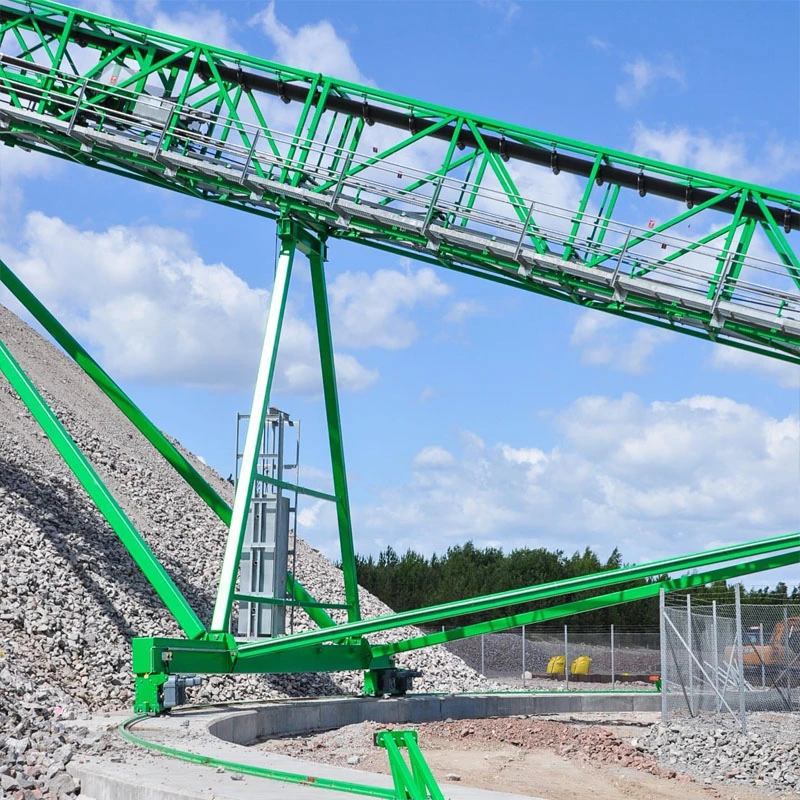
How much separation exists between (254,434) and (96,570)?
4.57m

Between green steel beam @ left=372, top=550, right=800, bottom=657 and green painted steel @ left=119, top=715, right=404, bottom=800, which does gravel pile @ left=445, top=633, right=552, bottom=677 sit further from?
green painted steel @ left=119, top=715, right=404, bottom=800

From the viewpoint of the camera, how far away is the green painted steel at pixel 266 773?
28.1ft

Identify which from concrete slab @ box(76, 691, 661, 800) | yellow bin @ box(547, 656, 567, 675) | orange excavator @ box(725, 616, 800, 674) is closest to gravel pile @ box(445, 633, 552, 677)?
yellow bin @ box(547, 656, 567, 675)

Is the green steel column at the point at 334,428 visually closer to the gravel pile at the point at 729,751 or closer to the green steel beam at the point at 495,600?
the green steel beam at the point at 495,600

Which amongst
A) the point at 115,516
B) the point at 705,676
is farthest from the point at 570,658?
the point at 115,516

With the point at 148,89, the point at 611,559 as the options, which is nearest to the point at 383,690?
the point at 148,89

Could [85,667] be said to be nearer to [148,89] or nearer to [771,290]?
[148,89]

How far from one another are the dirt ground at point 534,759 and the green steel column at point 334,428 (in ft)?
11.5

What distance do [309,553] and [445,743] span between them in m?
15.9

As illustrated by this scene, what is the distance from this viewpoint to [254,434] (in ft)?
60.3

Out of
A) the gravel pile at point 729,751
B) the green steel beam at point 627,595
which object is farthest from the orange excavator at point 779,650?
the gravel pile at point 729,751

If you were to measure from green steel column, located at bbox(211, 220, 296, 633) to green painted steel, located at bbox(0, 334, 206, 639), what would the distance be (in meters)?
0.52

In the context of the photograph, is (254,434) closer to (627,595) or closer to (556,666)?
(627,595)

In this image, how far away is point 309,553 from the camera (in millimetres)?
32812
